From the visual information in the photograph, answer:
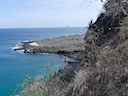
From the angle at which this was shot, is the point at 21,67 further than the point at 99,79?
Yes


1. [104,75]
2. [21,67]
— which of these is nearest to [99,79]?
[104,75]

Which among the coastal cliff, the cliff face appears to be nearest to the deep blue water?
the coastal cliff

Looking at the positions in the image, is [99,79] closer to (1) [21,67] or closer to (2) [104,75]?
(2) [104,75]

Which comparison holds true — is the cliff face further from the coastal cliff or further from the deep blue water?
the deep blue water

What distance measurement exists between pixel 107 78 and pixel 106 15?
634 centimetres

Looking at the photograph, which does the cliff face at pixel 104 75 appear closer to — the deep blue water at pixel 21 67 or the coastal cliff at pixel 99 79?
the coastal cliff at pixel 99 79

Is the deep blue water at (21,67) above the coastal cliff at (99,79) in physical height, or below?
below

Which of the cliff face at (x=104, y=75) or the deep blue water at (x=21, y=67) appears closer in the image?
the cliff face at (x=104, y=75)

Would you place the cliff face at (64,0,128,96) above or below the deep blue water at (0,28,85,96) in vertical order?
above

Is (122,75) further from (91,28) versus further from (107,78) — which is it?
(91,28)

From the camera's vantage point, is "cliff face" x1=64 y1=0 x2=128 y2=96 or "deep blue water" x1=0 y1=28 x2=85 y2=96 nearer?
"cliff face" x1=64 y1=0 x2=128 y2=96

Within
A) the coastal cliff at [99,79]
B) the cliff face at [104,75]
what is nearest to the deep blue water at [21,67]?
the coastal cliff at [99,79]

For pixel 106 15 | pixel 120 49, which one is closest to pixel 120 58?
pixel 120 49

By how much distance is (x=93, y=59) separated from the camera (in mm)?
8766
